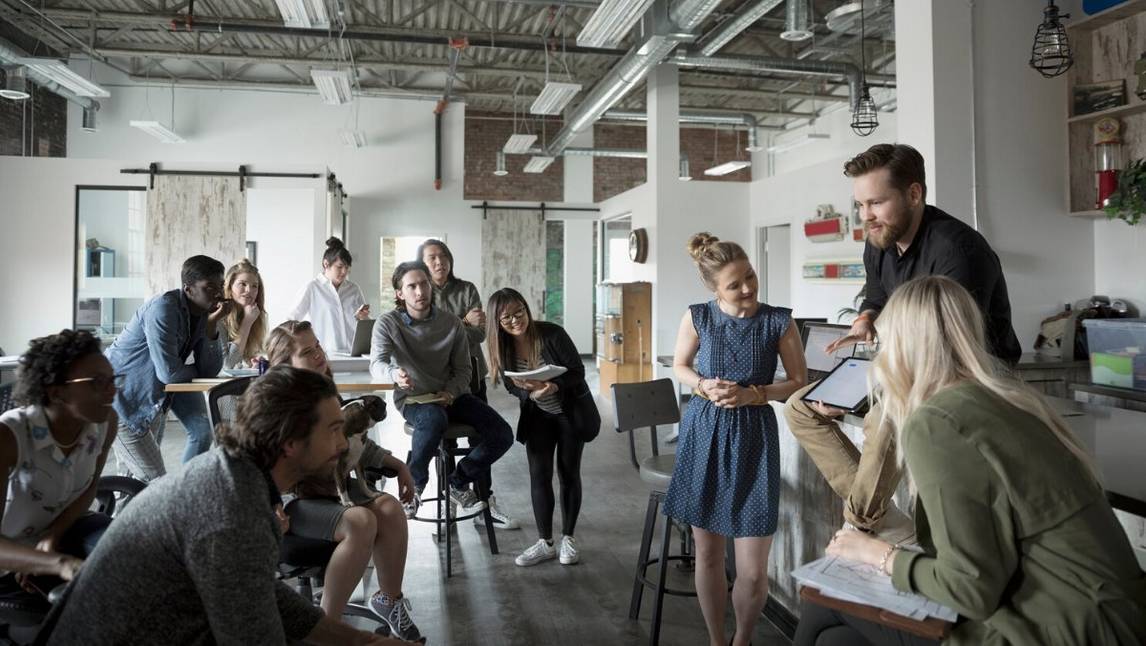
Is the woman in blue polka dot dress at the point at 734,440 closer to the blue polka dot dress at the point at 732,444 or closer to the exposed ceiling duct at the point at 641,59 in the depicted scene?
the blue polka dot dress at the point at 732,444

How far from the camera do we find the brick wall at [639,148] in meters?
14.2

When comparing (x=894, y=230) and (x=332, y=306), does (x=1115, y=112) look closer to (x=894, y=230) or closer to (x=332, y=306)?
(x=894, y=230)

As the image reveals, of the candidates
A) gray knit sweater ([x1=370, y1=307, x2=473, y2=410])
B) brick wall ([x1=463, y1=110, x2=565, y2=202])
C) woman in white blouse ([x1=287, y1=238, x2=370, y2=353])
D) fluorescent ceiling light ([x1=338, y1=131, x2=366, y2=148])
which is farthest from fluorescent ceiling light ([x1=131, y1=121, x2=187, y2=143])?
gray knit sweater ([x1=370, y1=307, x2=473, y2=410])

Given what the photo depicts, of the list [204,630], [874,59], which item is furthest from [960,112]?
[874,59]

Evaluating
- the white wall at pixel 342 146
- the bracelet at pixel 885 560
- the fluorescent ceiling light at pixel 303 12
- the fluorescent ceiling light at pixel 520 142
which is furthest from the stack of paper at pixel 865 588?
the white wall at pixel 342 146

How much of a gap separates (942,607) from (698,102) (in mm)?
12469

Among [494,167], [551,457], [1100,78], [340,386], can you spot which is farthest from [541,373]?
[494,167]

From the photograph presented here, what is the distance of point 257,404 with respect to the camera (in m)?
1.54

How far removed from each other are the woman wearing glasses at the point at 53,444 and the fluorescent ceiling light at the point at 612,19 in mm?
4404

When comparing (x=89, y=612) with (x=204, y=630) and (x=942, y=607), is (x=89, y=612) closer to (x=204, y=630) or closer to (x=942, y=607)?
(x=204, y=630)

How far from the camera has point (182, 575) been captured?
1387 mm

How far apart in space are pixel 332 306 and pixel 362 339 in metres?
1.08

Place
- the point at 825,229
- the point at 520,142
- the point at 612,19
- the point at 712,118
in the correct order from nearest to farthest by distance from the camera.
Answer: the point at 612,19
the point at 825,229
the point at 520,142
the point at 712,118

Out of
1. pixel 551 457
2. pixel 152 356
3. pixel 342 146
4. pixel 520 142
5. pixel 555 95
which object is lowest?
pixel 551 457
